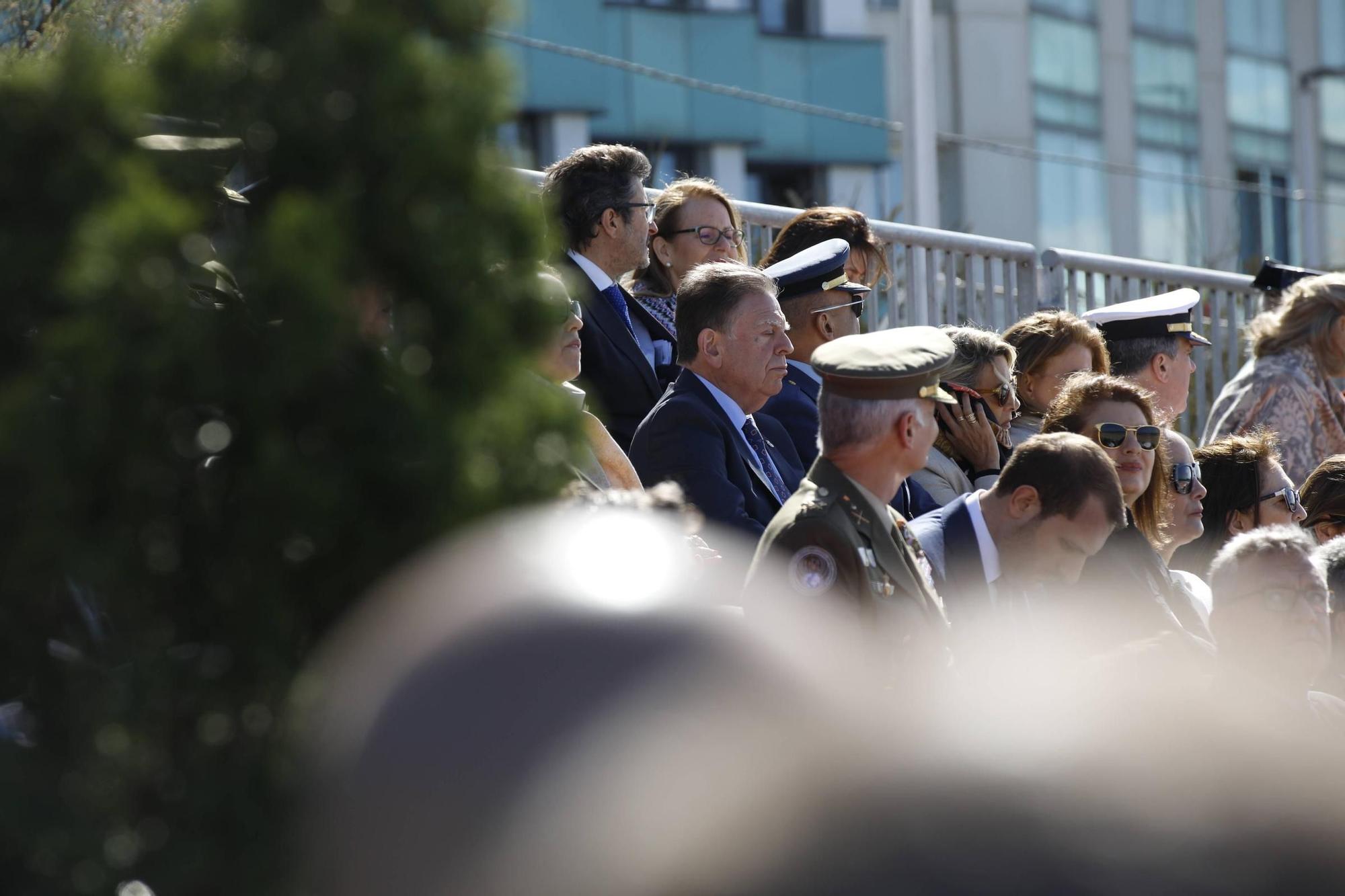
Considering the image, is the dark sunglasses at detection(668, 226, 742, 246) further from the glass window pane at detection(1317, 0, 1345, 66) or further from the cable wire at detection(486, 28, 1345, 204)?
the glass window pane at detection(1317, 0, 1345, 66)

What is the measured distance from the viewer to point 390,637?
2.00 m

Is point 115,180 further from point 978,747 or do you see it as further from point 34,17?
point 34,17

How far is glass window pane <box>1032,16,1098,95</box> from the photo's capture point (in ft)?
94.9

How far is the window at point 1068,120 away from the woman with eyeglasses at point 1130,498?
23.4 m

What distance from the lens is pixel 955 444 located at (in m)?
6.16

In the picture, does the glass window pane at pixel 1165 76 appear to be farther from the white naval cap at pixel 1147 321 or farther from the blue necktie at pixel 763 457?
the blue necktie at pixel 763 457

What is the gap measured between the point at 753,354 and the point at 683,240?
1239 mm

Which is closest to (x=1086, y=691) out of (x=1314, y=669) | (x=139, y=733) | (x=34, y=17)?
(x=139, y=733)

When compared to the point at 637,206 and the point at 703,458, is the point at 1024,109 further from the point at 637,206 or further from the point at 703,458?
the point at 703,458

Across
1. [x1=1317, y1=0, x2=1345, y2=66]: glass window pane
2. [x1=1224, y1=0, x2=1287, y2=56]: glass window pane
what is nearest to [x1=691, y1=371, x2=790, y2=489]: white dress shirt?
[x1=1224, y1=0, x2=1287, y2=56]: glass window pane

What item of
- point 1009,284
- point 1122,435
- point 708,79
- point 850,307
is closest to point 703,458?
point 850,307

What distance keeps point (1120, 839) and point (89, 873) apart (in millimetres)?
1199

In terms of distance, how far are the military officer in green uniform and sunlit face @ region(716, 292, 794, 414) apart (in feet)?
2.94

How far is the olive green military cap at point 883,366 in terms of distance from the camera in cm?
419
